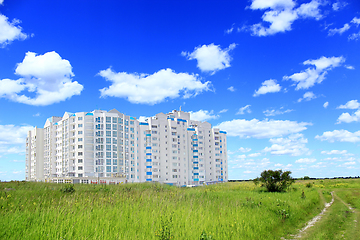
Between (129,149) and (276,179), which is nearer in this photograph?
(276,179)

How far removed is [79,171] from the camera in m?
70.8

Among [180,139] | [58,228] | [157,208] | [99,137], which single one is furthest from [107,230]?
[180,139]

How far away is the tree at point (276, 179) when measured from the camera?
3341 centimetres

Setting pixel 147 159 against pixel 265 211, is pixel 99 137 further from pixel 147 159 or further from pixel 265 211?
pixel 265 211

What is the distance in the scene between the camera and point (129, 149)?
79.8 metres

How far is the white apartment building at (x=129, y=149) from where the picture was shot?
7256 cm

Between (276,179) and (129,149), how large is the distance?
2119 inches

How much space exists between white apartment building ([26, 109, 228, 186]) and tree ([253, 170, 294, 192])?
4680cm

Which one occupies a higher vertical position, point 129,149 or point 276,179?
point 129,149

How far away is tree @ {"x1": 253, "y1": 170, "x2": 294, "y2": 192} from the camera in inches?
1315

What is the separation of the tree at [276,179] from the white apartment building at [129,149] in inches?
1843

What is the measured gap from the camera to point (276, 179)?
111ft

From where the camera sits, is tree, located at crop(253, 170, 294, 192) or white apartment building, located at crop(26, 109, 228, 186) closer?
tree, located at crop(253, 170, 294, 192)

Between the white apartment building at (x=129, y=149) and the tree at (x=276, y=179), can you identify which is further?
the white apartment building at (x=129, y=149)
